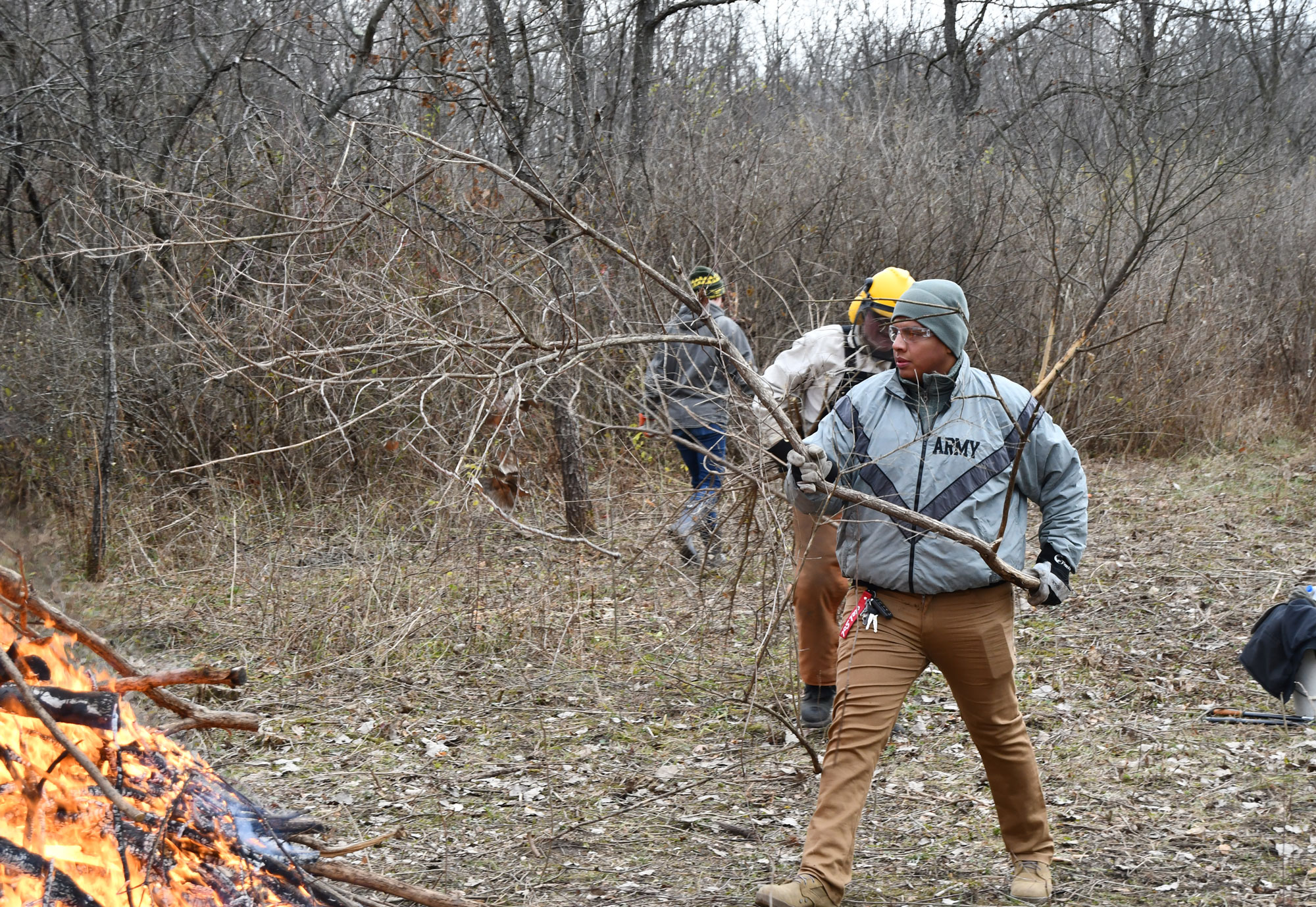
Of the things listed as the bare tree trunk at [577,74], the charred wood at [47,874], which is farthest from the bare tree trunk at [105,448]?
the charred wood at [47,874]

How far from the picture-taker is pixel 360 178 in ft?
26.5

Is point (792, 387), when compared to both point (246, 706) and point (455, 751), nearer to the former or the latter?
point (455, 751)

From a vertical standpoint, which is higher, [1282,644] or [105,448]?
[105,448]

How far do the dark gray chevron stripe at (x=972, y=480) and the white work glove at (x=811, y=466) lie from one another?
36 cm

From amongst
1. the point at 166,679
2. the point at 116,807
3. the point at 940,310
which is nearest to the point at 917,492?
the point at 940,310

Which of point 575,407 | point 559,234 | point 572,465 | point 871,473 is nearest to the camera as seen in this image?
point 871,473

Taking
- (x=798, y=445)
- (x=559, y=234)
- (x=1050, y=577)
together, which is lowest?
(x=1050, y=577)

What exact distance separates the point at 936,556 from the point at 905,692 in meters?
0.47

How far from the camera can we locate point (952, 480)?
3.75 m

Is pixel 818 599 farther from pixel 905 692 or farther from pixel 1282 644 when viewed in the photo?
pixel 1282 644

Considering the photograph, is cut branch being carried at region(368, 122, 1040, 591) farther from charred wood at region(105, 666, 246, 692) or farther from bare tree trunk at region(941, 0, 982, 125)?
bare tree trunk at region(941, 0, 982, 125)

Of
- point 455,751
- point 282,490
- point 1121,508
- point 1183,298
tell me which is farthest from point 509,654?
point 1183,298

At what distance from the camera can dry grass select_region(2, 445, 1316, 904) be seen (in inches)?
171

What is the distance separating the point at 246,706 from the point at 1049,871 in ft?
13.2
